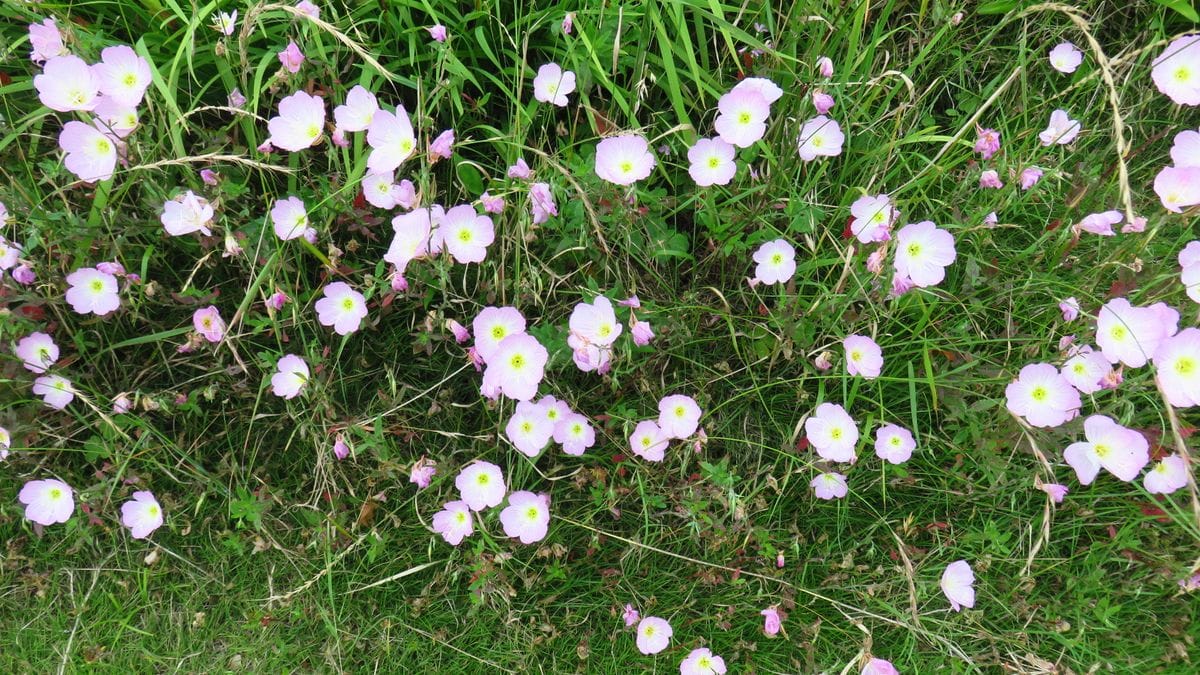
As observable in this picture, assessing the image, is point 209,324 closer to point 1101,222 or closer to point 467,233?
point 467,233

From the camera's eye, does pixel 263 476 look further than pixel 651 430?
Yes

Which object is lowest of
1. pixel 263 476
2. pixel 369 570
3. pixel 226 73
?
pixel 369 570

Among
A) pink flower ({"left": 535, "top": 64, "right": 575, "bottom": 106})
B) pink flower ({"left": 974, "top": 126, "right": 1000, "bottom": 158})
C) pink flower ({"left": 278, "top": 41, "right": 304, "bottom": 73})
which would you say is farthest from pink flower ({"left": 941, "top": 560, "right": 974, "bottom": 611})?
pink flower ({"left": 278, "top": 41, "right": 304, "bottom": 73})

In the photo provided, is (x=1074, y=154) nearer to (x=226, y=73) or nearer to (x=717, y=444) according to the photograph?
(x=717, y=444)

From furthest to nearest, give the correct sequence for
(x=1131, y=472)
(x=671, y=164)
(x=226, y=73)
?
(x=671, y=164)
(x=226, y=73)
(x=1131, y=472)

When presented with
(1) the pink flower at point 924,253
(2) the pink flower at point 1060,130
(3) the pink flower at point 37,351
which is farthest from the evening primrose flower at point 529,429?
(2) the pink flower at point 1060,130

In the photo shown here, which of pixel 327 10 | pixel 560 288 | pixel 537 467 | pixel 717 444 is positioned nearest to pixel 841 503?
pixel 717 444
